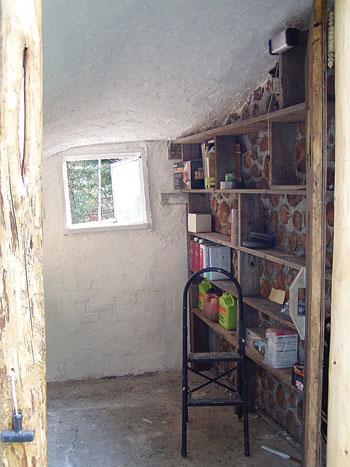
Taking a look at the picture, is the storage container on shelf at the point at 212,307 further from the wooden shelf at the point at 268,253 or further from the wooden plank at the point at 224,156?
the wooden plank at the point at 224,156

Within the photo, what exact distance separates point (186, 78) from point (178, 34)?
0.66 metres

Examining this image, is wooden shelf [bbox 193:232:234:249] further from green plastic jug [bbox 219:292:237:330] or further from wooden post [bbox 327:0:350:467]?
wooden post [bbox 327:0:350:467]

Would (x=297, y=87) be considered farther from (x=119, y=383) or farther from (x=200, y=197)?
(x=119, y=383)

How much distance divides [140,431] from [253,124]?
223cm

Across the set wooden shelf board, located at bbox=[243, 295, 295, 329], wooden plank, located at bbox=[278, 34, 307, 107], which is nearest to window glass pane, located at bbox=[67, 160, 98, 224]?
wooden shelf board, located at bbox=[243, 295, 295, 329]

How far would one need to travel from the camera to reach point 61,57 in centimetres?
253

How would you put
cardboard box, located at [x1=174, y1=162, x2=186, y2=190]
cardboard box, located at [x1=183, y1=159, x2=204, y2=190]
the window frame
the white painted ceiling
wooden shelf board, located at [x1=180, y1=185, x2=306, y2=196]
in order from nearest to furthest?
1. the white painted ceiling
2. wooden shelf board, located at [x1=180, y1=185, x2=306, y2=196]
3. cardboard box, located at [x1=183, y1=159, x2=204, y2=190]
4. the window frame
5. cardboard box, located at [x1=174, y1=162, x2=186, y2=190]

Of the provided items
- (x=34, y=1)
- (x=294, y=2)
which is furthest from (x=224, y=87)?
(x=34, y=1)

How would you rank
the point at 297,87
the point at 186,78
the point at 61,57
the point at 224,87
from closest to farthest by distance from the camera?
the point at 61,57 < the point at 297,87 < the point at 186,78 < the point at 224,87

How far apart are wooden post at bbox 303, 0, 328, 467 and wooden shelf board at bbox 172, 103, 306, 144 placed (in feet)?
2.12

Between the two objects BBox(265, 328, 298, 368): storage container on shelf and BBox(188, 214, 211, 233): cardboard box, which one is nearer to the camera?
BBox(265, 328, 298, 368): storage container on shelf

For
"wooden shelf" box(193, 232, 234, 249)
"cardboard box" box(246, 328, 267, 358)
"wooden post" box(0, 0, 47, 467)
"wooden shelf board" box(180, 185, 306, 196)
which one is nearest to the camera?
"wooden post" box(0, 0, 47, 467)

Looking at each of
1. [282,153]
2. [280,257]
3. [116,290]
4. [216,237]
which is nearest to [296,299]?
[280,257]

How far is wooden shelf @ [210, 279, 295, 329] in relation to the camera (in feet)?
11.1
